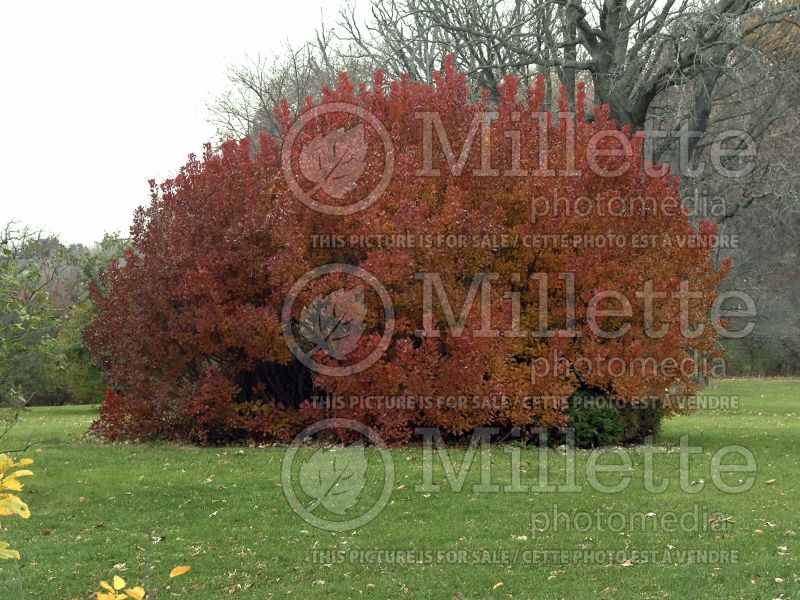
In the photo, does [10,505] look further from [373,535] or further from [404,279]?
[404,279]

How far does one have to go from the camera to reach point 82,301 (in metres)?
30.1

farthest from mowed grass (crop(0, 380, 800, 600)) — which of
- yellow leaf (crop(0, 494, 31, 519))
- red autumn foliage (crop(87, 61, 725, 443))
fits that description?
yellow leaf (crop(0, 494, 31, 519))

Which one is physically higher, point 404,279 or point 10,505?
point 404,279

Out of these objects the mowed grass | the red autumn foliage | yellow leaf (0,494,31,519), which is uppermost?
the red autumn foliage

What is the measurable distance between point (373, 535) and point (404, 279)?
193 inches

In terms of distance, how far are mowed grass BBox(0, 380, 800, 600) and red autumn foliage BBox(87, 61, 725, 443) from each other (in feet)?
3.69

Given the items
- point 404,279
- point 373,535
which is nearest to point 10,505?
point 373,535

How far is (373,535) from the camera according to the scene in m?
8.90

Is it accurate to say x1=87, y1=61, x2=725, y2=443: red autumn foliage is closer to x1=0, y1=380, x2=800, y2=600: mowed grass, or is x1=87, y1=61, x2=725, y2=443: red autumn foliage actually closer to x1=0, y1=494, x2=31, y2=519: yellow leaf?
x1=0, y1=380, x2=800, y2=600: mowed grass

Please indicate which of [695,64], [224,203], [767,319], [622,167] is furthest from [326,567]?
[767,319]

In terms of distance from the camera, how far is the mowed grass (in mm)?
7625

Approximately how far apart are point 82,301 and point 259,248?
18195mm

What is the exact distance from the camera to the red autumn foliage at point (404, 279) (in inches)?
517

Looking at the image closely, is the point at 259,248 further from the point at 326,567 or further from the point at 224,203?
the point at 326,567
